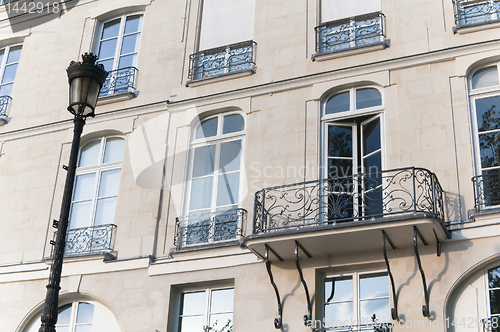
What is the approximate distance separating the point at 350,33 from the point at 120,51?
16.5ft

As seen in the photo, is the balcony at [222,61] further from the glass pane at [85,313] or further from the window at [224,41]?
the glass pane at [85,313]

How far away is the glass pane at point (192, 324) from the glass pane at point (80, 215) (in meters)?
2.87

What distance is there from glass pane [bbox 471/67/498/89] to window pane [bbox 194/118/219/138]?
4617mm

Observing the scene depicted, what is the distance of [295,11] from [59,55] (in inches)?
215

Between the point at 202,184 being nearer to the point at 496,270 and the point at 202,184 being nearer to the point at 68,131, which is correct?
the point at 68,131

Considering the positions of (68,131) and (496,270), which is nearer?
(496,270)

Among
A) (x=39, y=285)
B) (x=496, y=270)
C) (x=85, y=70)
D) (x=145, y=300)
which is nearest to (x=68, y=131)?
(x=39, y=285)

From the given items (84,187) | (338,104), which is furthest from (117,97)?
(338,104)

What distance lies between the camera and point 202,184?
11664mm

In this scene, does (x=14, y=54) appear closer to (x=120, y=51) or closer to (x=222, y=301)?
(x=120, y=51)

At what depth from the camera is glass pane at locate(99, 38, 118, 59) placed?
1405 centimetres

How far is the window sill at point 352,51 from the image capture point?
11.3 m

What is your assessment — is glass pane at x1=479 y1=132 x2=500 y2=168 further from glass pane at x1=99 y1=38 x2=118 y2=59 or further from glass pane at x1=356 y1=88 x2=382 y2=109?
glass pane at x1=99 y1=38 x2=118 y2=59

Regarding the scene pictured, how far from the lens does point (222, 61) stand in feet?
→ 41.7
